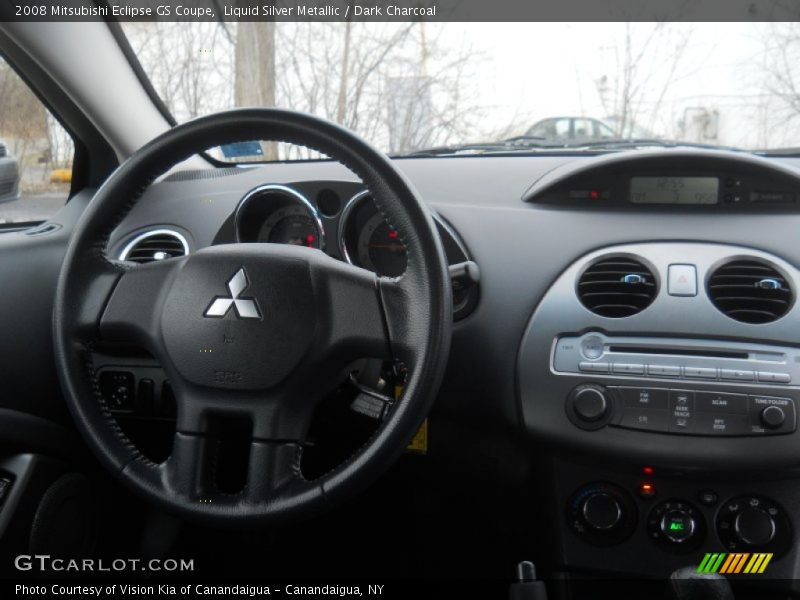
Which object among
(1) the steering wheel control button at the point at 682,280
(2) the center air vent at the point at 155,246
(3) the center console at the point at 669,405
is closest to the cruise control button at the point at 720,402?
(3) the center console at the point at 669,405

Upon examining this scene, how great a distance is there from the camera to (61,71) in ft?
6.59

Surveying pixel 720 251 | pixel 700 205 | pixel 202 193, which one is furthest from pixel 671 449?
pixel 202 193

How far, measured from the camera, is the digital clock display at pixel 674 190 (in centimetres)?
179

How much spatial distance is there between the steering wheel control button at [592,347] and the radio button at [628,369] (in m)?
0.05

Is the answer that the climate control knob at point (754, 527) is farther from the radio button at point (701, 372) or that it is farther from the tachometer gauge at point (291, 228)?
the tachometer gauge at point (291, 228)

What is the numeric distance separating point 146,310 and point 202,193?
74 centimetres

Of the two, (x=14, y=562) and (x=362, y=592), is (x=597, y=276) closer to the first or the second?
(x=362, y=592)

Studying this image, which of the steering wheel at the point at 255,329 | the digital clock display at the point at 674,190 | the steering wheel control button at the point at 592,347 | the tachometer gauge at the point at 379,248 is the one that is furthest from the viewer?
the tachometer gauge at the point at 379,248

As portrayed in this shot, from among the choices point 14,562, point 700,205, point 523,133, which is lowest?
point 14,562

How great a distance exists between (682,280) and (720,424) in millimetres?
321

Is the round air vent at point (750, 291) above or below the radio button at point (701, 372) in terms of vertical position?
above

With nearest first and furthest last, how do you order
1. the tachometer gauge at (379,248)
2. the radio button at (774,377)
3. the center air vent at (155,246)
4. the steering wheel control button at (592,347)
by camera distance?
the radio button at (774,377) → the steering wheel control button at (592,347) → the tachometer gauge at (379,248) → the center air vent at (155,246)

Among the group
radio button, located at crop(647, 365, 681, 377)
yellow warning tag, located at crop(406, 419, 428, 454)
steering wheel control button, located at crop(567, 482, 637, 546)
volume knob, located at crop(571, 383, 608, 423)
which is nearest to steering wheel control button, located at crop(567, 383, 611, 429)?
volume knob, located at crop(571, 383, 608, 423)

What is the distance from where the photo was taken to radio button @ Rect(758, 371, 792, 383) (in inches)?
62.1
